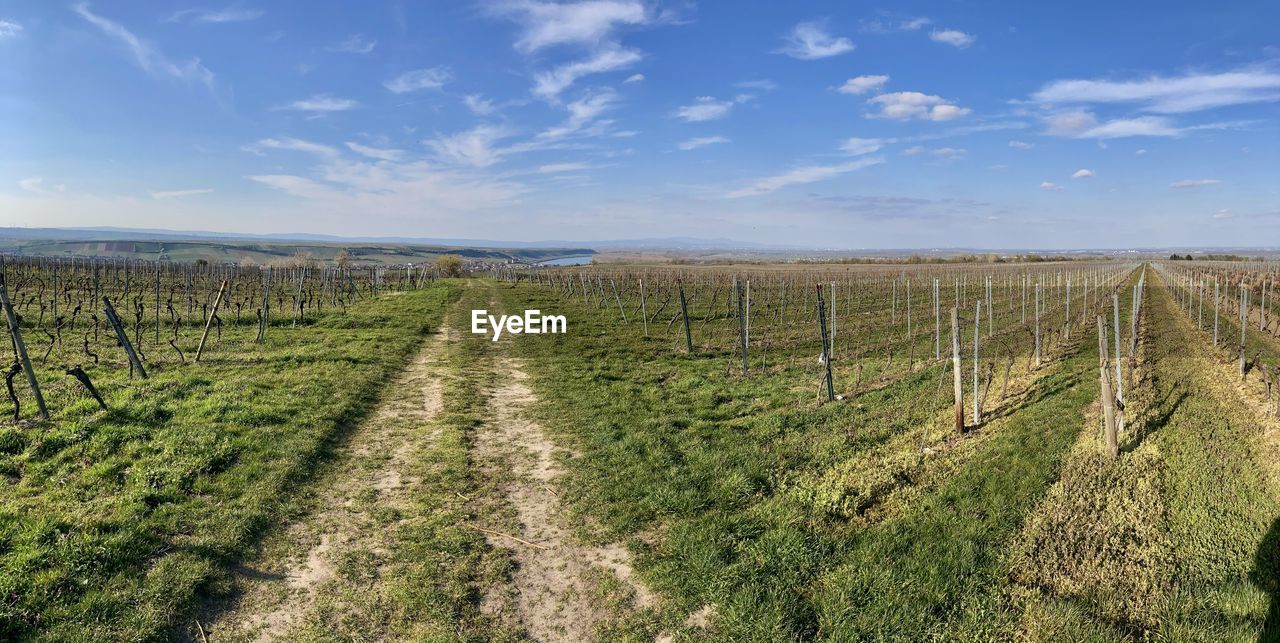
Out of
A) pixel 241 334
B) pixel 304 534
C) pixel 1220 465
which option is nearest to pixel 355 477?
pixel 304 534

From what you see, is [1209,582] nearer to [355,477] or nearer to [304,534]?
[304,534]

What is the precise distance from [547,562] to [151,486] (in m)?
4.14

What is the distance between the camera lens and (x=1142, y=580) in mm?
4680

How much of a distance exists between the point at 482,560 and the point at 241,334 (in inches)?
584

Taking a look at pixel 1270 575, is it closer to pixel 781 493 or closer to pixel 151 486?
pixel 781 493

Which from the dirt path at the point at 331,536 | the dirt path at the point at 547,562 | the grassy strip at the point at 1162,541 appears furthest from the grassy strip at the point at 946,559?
the dirt path at the point at 331,536

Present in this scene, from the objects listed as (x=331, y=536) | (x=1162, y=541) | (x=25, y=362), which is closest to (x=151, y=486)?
(x=331, y=536)

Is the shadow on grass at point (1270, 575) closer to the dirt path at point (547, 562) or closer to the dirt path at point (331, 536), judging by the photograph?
the dirt path at point (547, 562)

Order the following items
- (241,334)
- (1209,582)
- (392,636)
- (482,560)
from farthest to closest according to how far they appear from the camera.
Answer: (241,334), (482,560), (1209,582), (392,636)

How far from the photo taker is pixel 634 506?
Result: 19.9ft

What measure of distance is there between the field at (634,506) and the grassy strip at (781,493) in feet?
0.10

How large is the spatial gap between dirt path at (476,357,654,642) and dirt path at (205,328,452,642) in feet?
3.55

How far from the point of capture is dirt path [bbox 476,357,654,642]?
14.0 feet

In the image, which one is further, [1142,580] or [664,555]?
[664,555]
